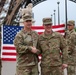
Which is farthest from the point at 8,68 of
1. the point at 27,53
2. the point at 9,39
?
the point at 27,53

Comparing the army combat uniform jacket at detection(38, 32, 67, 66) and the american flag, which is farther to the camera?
the american flag

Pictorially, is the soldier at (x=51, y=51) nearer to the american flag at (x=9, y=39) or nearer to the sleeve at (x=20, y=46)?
the sleeve at (x=20, y=46)

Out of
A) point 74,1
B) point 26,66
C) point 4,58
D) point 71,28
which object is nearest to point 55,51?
point 26,66

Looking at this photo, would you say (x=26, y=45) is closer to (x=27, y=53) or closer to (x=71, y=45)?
(x=27, y=53)

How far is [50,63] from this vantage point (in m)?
6.82

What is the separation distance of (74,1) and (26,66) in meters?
28.5

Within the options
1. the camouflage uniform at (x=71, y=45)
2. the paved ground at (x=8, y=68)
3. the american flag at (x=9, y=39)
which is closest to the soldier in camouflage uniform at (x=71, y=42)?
the camouflage uniform at (x=71, y=45)

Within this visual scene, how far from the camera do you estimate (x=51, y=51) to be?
6.82 m

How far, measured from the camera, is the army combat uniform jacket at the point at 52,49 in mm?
6824

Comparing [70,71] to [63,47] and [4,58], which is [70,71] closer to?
[4,58]

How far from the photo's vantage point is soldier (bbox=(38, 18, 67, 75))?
6824 millimetres

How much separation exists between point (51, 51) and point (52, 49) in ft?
0.14

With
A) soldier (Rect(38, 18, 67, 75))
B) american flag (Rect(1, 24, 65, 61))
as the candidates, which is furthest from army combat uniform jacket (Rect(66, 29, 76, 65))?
soldier (Rect(38, 18, 67, 75))

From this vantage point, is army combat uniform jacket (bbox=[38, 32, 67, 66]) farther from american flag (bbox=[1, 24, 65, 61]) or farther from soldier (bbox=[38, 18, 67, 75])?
american flag (bbox=[1, 24, 65, 61])
